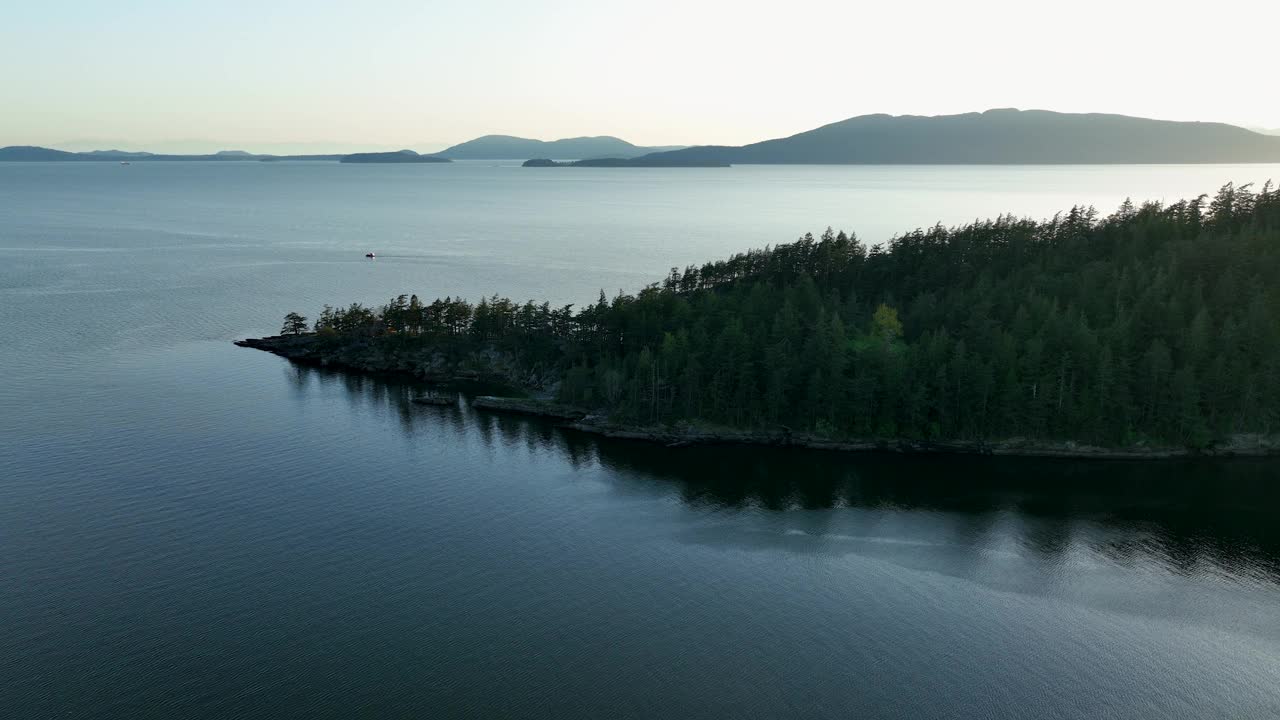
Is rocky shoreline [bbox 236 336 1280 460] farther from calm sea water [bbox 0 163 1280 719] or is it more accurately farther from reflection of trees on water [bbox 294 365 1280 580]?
calm sea water [bbox 0 163 1280 719]

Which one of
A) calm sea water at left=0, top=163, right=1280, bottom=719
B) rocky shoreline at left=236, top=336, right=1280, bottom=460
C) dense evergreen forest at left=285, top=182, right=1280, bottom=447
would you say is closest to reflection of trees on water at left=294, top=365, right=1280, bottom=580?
calm sea water at left=0, top=163, right=1280, bottom=719

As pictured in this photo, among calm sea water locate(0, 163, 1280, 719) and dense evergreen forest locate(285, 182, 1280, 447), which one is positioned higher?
dense evergreen forest locate(285, 182, 1280, 447)

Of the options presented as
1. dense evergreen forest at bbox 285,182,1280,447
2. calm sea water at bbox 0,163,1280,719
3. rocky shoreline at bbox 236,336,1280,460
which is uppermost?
dense evergreen forest at bbox 285,182,1280,447

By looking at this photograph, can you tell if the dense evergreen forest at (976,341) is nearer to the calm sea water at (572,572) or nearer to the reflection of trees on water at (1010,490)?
the reflection of trees on water at (1010,490)

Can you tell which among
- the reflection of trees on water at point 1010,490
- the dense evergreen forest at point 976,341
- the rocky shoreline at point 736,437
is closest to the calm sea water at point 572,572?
the reflection of trees on water at point 1010,490

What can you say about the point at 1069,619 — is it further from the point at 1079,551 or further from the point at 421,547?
the point at 421,547

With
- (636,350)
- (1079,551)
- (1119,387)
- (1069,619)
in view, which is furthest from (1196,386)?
(636,350)

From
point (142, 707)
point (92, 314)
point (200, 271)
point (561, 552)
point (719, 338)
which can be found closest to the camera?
point (142, 707)
